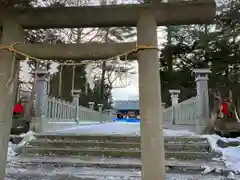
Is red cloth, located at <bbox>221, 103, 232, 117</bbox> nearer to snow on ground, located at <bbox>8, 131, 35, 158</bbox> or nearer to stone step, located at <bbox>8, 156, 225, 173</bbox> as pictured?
stone step, located at <bbox>8, 156, 225, 173</bbox>

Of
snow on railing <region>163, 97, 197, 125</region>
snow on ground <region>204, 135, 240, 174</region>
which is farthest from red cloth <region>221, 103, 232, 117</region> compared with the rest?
snow on ground <region>204, 135, 240, 174</region>

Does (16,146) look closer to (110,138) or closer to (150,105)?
(110,138)

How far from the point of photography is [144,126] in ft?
10.3

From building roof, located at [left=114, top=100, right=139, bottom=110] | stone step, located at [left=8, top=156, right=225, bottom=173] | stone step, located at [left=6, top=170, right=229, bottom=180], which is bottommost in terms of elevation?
stone step, located at [left=6, top=170, right=229, bottom=180]

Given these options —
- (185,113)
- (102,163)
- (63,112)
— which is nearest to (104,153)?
(102,163)

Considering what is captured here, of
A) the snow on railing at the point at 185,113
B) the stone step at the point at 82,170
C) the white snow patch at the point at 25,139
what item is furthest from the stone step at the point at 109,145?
the snow on railing at the point at 185,113

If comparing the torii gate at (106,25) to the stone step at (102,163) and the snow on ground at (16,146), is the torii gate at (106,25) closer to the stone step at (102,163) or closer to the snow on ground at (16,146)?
the stone step at (102,163)

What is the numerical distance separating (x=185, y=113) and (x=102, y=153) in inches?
201

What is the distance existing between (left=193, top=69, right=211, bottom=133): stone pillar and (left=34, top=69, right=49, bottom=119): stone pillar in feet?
15.9

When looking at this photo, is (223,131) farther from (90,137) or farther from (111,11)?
(111,11)

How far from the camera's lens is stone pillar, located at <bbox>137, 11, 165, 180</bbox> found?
3.07m

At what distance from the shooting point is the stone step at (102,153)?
19.4ft

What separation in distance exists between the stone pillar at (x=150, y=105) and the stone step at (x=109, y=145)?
330 cm

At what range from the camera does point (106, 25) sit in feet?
11.4
